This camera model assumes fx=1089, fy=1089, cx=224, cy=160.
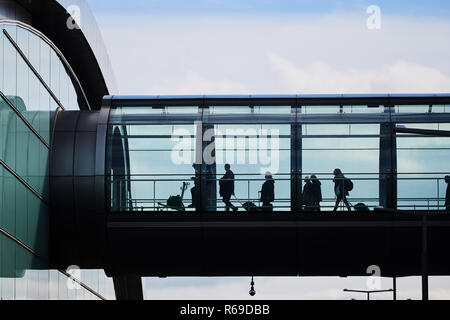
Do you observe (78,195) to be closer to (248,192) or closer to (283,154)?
(248,192)

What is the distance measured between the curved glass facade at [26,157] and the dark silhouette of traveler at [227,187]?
4769 mm

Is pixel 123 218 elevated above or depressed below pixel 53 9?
below

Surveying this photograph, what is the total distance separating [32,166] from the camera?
27.8 metres

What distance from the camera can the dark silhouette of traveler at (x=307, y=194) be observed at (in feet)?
95.3

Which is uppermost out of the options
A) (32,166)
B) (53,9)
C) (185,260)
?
(53,9)

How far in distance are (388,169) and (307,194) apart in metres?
2.30

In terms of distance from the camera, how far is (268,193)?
2920 centimetres

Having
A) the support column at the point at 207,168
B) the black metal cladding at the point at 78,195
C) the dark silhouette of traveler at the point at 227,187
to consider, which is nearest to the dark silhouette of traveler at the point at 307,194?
the dark silhouette of traveler at the point at 227,187

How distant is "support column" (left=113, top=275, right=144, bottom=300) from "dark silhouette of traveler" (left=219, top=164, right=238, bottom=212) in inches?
688
